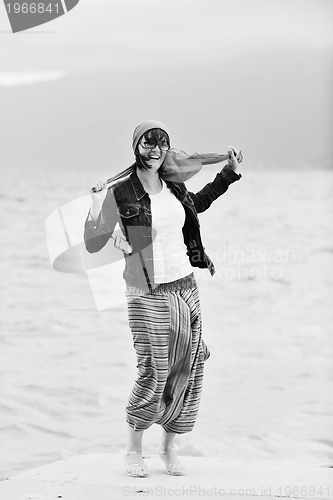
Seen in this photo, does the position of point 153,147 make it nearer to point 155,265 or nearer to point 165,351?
point 155,265

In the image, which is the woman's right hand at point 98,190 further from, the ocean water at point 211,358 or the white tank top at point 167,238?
the ocean water at point 211,358

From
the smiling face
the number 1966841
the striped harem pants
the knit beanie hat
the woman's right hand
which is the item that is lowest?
the striped harem pants

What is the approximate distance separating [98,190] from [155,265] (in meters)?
0.38

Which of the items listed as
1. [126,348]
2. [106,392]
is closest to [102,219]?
[106,392]

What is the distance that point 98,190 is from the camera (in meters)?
3.20

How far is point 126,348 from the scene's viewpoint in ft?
25.1

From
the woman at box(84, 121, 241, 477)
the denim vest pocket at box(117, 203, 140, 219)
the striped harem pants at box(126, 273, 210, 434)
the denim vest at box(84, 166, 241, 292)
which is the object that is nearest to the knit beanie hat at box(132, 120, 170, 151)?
the woman at box(84, 121, 241, 477)

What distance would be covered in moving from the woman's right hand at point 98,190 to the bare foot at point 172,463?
1.12 metres

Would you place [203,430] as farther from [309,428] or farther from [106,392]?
[106,392]

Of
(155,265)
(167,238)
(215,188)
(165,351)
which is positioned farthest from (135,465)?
(215,188)

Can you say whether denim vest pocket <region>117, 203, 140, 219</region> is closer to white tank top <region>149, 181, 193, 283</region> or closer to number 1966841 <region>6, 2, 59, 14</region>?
white tank top <region>149, 181, 193, 283</region>

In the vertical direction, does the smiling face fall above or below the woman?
above

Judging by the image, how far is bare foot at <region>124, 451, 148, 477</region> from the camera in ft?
11.2

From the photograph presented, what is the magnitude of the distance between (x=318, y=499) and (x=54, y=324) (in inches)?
232
